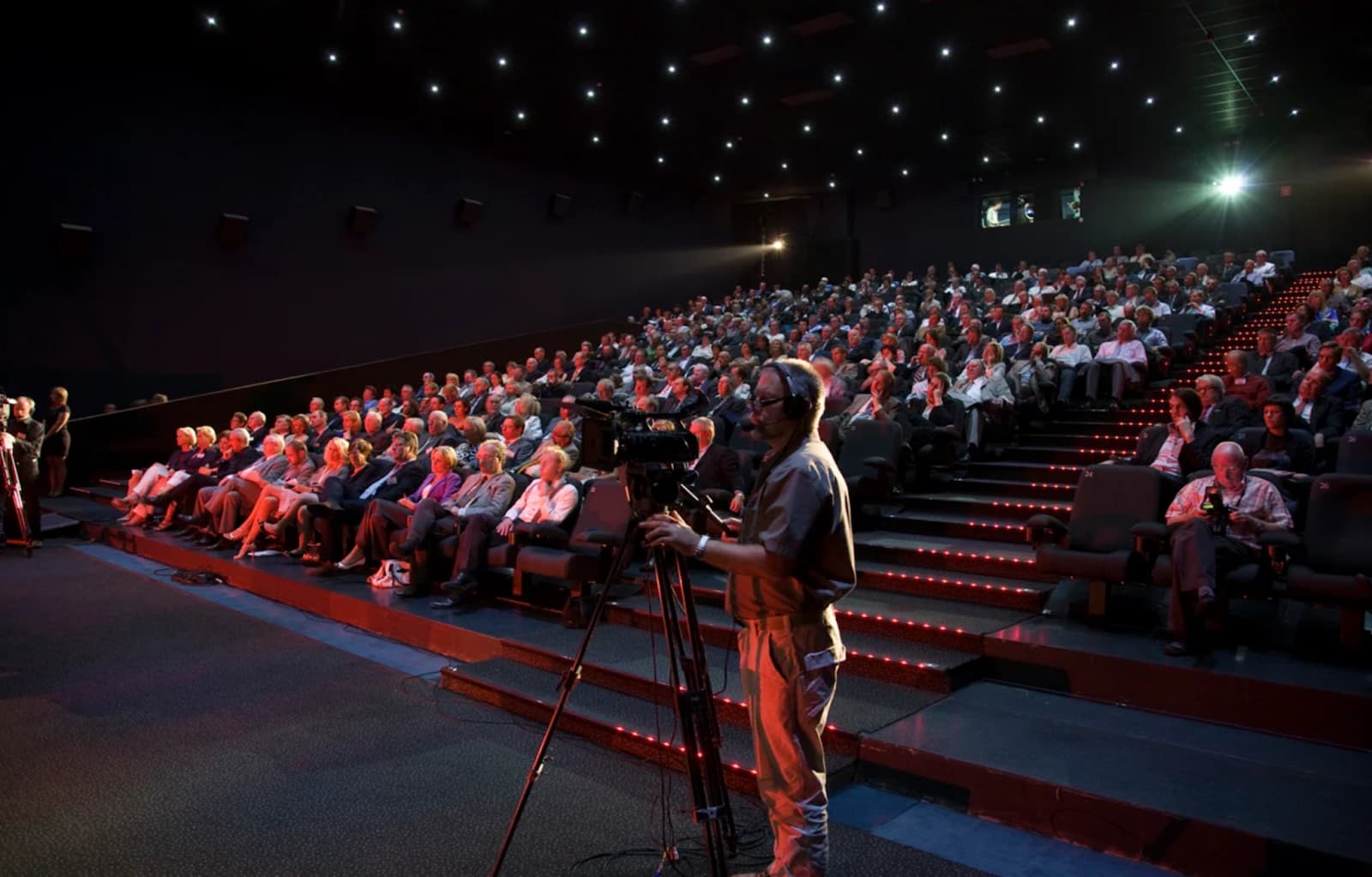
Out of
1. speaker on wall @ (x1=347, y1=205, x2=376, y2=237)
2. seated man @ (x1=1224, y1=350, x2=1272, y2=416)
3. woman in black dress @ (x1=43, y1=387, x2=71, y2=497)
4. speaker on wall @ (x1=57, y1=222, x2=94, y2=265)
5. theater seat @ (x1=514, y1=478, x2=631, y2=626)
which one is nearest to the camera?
theater seat @ (x1=514, y1=478, x2=631, y2=626)

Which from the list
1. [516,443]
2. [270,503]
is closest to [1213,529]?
[516,443]

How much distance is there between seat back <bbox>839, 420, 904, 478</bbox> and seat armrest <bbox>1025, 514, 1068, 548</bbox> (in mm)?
1372

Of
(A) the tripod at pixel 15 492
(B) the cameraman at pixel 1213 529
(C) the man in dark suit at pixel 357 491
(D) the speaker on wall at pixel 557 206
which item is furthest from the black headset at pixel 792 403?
(D) the speaker on wall at pixel 557 206

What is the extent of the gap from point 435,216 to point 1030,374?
9.00 metres

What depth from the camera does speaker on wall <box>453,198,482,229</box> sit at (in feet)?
40.8

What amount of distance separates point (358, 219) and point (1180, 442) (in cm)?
1022

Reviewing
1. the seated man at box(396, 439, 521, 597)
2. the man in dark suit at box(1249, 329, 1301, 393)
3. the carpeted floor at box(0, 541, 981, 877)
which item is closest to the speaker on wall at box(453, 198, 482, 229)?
the seated man at box(396, 439, 521, 597)

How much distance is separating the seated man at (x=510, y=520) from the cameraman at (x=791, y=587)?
9.31ft

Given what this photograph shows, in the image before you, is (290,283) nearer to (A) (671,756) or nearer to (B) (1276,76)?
(A) (671,756)

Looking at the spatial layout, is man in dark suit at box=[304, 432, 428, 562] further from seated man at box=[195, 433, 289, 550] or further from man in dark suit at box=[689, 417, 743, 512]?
man in dark suit at box=[689, 417, 743, 512]

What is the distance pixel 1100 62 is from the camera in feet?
31.7

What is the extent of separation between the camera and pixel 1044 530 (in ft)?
12.2

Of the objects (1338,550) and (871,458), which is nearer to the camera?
(1338,550)

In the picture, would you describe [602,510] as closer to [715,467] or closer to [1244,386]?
[715,467]
